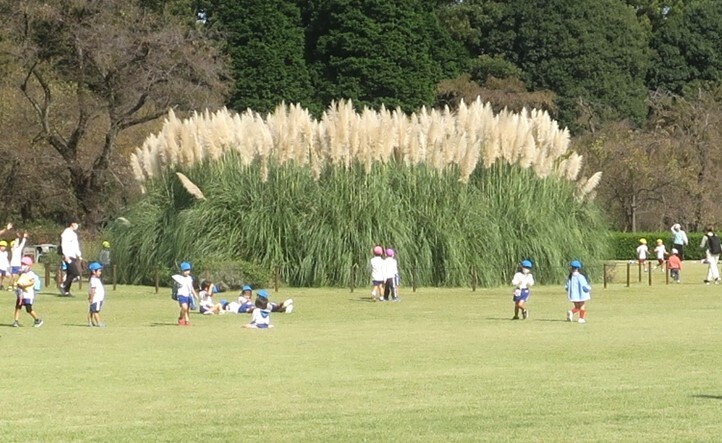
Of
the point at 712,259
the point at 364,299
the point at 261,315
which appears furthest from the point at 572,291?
the point at 712,259

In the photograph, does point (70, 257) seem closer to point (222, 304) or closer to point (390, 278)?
point (222, 304)

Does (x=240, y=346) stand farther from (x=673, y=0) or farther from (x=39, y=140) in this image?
(x=673, y=0)

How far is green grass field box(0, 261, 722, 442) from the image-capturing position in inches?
428

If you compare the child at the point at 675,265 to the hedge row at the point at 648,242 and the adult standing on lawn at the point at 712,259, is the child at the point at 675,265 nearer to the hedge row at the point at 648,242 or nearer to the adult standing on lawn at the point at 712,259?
the adult standing on lawn at the point at 712,259

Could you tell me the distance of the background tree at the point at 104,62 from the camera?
46.5m

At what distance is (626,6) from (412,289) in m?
54.8

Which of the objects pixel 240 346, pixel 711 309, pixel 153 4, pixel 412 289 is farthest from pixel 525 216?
pixel 153 4

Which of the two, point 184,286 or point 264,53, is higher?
point 264,53

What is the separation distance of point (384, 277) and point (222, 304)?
3645mm

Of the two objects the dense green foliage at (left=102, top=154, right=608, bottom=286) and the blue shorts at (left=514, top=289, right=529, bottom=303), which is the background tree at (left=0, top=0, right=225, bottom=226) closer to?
the dense green foliage at (left=102, top=154, right=608, bottom=286)

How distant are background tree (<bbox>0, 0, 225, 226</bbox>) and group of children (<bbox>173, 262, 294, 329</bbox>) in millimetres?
22189

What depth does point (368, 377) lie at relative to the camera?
14398 millimetres

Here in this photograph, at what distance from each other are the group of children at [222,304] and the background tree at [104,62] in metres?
22.2

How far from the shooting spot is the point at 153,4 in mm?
62062
